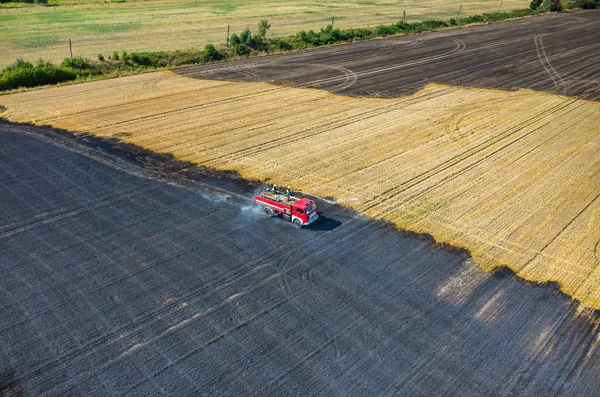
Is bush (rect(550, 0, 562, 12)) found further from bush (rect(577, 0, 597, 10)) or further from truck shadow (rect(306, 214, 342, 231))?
truck shadow (rect(306, 214, 342, 231))

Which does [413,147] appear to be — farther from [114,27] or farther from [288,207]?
[114,27]

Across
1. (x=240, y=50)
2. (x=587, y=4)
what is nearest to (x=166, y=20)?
(x=240, y=50)

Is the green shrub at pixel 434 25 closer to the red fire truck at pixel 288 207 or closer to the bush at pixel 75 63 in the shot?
the bush at pixel 75 63

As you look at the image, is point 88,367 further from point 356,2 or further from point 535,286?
point 356,2

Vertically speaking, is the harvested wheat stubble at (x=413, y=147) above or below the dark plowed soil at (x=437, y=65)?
below

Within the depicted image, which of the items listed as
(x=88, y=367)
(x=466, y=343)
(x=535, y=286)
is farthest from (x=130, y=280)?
(x=535, y=286)

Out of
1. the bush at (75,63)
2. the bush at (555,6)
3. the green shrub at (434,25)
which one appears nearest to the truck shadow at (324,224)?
the bush at (75,63)

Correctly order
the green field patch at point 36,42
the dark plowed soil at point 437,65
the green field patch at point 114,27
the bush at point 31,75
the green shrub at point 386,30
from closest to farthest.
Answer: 1. the bush at point 31,75
2. the dark plowed soil at point 437,65
3. the green field patch at point 36,42
4. the green field patch at point 114,27
5. the green shrub at point 386,30
